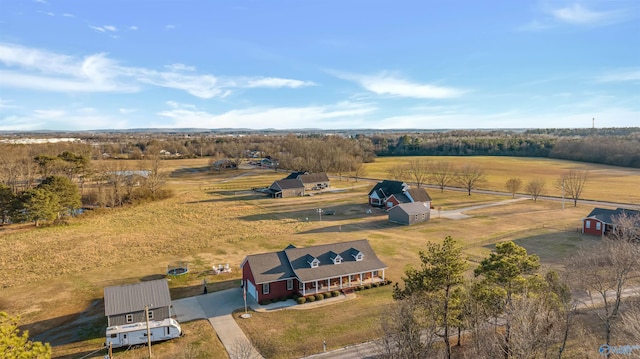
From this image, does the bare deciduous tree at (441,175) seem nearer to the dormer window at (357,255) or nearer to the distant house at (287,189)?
the distant house at (287,189)

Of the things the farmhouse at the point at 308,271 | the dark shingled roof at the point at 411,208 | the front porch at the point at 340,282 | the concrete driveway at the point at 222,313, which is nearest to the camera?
the concrete driveway at the point at 222,313

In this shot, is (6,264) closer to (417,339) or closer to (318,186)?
(417,339)

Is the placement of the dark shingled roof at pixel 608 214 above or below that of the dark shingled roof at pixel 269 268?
above

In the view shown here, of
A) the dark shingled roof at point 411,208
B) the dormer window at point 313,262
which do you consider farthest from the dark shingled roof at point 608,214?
the dormer window at point 313,262

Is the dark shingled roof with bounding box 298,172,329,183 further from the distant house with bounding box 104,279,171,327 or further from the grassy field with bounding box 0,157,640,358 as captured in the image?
the distant house with bounding box 104,279,171,327

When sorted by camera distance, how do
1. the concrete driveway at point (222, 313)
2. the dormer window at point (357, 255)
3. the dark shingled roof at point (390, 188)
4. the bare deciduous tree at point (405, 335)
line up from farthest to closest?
the dark shingled roof at point (390, 188), the dormer window at point (357, 255), the concrete driveway at point (222, 313), the bare deciduous tree at point (405, 335)

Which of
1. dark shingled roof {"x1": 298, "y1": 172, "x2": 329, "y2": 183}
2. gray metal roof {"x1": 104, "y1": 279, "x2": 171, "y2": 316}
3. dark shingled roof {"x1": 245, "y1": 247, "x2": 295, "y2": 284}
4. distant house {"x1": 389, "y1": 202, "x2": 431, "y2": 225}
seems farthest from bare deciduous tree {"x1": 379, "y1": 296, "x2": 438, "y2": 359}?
dark shingled roof {"x1": 298, "y1": 172, "x2": 329, "y2": 183}

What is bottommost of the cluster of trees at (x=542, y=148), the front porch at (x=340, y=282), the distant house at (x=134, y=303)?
the front porch at (x=340, y=282)
